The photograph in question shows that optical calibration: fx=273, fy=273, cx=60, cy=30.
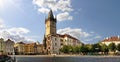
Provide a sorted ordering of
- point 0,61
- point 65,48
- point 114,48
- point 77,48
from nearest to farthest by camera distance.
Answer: point 0,61 → point 114,48 → point 77,48 → point 65,48

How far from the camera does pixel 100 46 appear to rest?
170 m

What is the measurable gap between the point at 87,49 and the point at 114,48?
677 inches

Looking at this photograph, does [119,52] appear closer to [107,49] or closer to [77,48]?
[107,49]

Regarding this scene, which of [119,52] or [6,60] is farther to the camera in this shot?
[119,52]

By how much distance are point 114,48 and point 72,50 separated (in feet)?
97.9

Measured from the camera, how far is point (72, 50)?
7205 inches

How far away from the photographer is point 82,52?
176m

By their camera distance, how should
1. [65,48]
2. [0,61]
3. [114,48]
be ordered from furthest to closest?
[65,48]
[114,48]
[0,61]

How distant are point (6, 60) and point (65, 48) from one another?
130 metres

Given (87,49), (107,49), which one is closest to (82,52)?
(87,49)

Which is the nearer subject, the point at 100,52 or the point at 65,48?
the point at 100,52

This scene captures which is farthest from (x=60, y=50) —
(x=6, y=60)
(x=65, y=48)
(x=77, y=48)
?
(x=6, y=60)

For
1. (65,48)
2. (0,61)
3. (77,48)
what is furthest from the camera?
(65,48)

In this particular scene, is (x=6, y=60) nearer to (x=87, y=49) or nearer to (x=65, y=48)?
(x=87, y=49)
